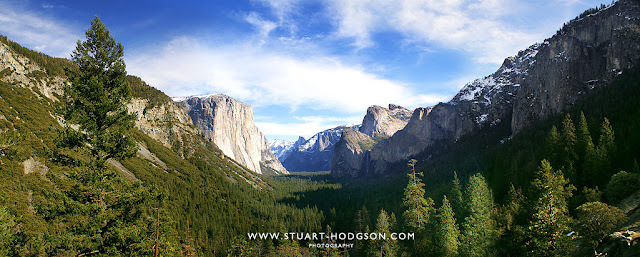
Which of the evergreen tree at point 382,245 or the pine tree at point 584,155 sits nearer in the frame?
the evergreen tree at point 382,245

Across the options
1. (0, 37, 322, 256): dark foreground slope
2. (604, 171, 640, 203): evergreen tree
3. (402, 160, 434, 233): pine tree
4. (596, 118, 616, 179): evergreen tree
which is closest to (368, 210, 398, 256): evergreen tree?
(402, 160, 434, 233): pine tree

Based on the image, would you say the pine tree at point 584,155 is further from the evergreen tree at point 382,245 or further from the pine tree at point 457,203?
the evergreen tree at point 382,245

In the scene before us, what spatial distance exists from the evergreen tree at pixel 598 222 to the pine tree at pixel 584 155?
3040 centimetres

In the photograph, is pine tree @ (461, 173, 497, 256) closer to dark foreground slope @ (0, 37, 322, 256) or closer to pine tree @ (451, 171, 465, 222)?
pine tree @ (451, 171, 465, 222)

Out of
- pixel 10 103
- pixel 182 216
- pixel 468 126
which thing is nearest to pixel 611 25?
pixel 468 126

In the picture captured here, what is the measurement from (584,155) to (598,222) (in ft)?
118

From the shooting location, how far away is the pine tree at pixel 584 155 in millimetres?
50178

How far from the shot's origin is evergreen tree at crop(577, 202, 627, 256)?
2525 centimetres

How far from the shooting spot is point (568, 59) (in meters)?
110

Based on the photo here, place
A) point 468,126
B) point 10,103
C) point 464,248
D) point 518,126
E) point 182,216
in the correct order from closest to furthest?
point 464,248
point 10,103
point 182,216
point 518,126
point 468,126

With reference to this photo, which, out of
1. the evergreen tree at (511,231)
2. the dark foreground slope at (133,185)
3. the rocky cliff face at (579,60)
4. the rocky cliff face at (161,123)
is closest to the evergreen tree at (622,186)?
the evergreen tree at (511,231)

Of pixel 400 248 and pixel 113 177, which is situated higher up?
pixel 113 177

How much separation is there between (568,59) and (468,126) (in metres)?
82.4

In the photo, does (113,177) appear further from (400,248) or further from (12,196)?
(12,196)
